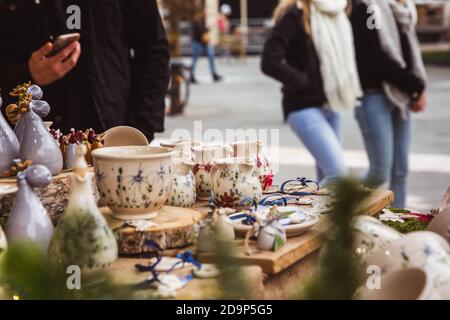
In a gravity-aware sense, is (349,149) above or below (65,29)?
below

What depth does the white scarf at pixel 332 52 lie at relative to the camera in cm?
396

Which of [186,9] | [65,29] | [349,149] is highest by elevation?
[65,29]

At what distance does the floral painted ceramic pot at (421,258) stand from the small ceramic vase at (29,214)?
23.3 inches

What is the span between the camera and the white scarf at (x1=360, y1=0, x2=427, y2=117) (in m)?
4.04

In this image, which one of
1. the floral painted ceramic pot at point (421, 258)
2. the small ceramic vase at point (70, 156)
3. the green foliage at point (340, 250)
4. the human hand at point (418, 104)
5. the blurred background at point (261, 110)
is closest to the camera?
the green foliage at point (340, 250)

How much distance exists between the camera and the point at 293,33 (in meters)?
4.00

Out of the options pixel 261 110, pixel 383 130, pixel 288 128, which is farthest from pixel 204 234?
pixel 261 110

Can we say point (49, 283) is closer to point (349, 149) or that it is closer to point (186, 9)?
point (349, 149)

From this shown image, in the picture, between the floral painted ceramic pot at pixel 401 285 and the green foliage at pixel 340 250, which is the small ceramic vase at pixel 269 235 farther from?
the green foliage at pixel 340 250

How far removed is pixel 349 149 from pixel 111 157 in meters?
6.97

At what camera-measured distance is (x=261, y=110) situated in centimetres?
1229

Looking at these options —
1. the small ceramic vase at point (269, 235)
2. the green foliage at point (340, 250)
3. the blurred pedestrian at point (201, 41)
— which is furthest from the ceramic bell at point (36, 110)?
the blurred pedestrian at point (201, 41)

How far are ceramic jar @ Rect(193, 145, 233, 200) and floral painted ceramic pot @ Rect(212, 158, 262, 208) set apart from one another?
107 mm

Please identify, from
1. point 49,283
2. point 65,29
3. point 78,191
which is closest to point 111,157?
point 78,191
